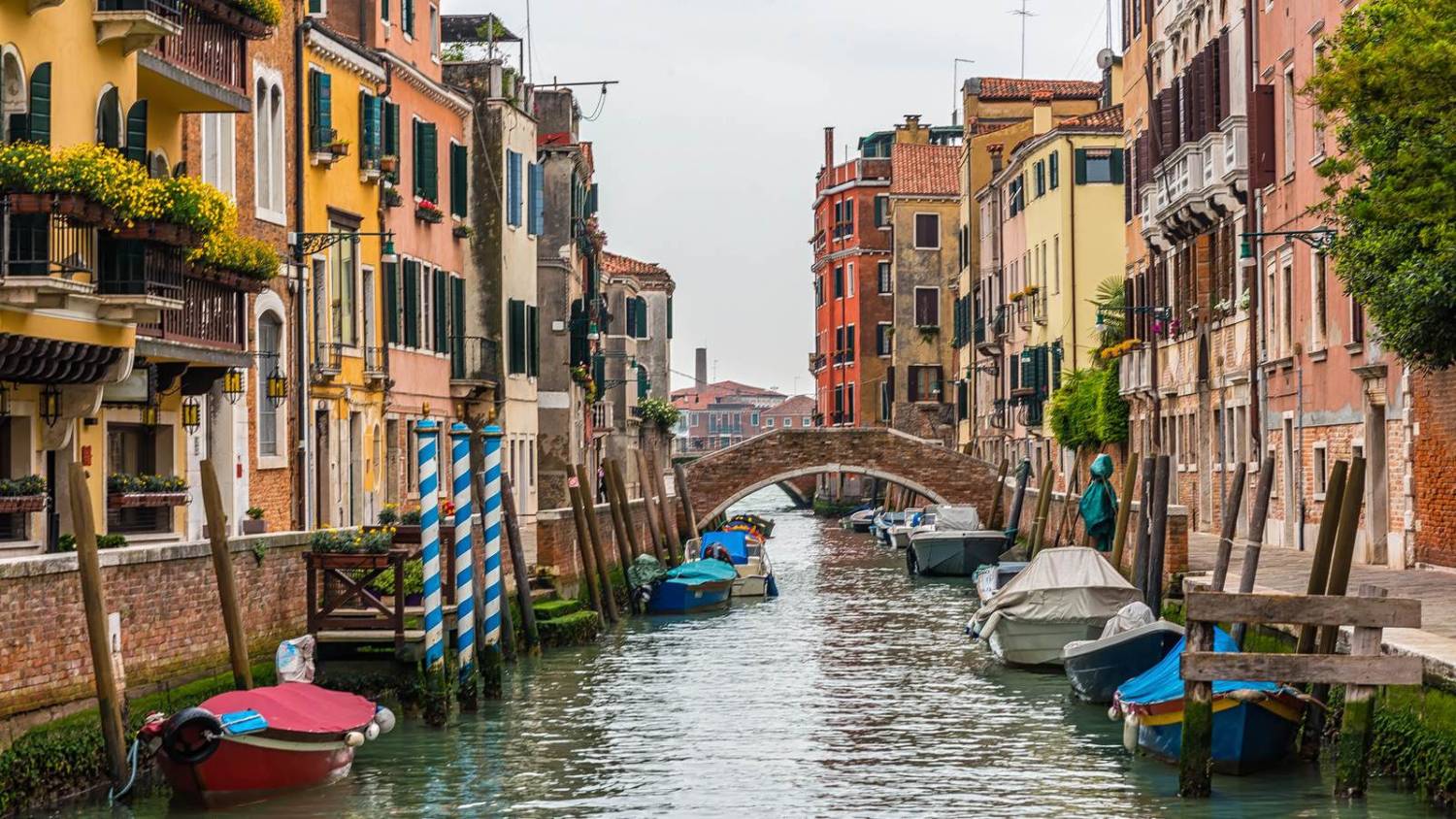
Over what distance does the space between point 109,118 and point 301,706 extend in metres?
4.59

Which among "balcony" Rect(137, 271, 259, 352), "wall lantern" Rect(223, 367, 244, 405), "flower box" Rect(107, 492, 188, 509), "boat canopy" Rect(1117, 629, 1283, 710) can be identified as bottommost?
"boat canopy" Rect(1117, 629, 1283, 710)

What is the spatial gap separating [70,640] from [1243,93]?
66.4 ft

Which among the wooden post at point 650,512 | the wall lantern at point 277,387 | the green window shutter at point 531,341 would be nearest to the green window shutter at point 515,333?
the green window shutter at point 531,341

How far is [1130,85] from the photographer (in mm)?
39812

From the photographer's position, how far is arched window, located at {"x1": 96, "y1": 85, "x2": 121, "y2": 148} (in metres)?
16.8

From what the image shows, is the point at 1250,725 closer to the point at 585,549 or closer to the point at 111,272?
the point at 111,272

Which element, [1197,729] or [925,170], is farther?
[925,170]

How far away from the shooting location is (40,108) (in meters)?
15.6

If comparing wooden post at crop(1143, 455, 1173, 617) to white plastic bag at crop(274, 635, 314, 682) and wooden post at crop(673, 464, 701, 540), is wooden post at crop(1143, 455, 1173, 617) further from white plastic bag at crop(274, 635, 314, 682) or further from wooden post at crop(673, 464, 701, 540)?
wooden post at crop(673, 464, 701, 540)

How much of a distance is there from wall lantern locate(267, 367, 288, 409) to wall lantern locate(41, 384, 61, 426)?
18.8 ft

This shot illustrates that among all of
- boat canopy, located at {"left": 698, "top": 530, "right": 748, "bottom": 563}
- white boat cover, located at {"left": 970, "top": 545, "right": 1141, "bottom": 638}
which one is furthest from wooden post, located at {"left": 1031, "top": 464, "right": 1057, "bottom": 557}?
white boat cover, located at {"left": 970, "top": 545, "right": 1141, "bottom": 638}

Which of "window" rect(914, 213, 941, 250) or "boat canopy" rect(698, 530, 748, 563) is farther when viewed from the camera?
"window" rect(914, 213, 941, 250)

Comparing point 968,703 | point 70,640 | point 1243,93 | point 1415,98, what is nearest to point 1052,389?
point 1243,93

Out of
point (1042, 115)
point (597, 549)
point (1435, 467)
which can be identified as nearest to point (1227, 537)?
point (1435, 467)
